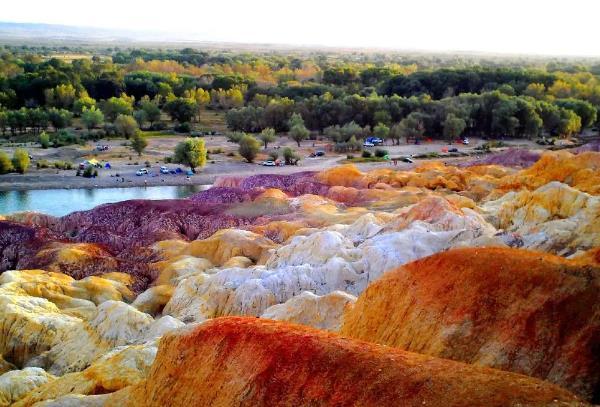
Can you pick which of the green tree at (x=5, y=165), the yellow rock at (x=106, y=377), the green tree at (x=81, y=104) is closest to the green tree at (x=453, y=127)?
the green tree at (x=81, y=104)

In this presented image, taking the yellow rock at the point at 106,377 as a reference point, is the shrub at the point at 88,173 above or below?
below

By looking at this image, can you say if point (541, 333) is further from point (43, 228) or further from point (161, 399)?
point (43, 228)

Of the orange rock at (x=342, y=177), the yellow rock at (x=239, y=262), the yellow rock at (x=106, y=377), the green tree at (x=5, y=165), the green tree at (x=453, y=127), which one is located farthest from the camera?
the green tree at (x=453, y=127)

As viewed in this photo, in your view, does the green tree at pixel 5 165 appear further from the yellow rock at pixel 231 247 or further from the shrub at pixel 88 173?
the yellow rock at pixel 231 247

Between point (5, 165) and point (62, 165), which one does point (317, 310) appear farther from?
point (62, 165)

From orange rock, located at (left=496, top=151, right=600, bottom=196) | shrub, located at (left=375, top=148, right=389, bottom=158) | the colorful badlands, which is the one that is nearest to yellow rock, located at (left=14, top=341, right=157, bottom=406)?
the colorful badlands

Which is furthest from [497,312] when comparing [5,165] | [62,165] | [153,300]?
[62,165]

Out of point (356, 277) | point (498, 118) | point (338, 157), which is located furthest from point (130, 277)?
point (498, 118)
